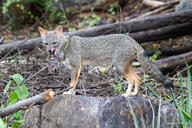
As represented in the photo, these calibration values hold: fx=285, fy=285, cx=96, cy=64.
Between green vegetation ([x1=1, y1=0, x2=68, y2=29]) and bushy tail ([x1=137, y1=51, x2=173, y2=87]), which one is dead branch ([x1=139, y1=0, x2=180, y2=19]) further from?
bushy tail ([x1=137, y1=51, x2=173, y2=87])

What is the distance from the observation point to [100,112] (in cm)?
430

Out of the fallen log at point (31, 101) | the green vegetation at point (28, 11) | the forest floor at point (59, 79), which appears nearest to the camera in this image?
the fallen log at point (31, 101)

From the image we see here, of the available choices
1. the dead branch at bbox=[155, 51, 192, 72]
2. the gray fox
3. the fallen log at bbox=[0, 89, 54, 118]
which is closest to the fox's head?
the gray fox

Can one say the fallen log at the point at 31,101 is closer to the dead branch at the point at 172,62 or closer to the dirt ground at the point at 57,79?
the dirt ground at the point at 57,79

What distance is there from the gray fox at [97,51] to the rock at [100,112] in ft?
2.31

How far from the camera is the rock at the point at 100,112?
425 cm

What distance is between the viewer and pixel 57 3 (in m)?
14.7

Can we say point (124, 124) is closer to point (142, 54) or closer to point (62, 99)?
point (62, 99)

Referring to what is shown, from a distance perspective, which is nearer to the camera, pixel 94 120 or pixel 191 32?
pixel 94 120

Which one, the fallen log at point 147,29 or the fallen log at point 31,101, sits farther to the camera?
the fallen log at point 147,29

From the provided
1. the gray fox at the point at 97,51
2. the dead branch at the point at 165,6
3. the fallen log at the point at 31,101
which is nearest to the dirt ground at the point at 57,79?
the gray fox at the point at 97,51

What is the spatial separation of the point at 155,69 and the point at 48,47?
225 centimetres

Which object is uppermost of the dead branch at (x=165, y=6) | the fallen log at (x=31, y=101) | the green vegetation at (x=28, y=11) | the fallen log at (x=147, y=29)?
the green vegetation at (x=28, y=11)

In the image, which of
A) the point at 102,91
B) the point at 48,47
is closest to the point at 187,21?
the point at 102,91
